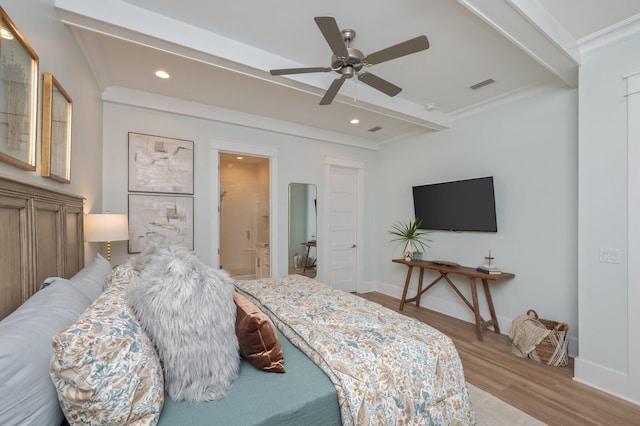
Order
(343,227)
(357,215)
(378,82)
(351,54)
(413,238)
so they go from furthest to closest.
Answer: (357,215) < (343,227) < (413,238) < (378,82) < (351,54)

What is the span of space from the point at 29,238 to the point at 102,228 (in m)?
1.11

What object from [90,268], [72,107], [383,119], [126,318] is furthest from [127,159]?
[383,119]

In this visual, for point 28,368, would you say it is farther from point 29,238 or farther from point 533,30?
point 533,30

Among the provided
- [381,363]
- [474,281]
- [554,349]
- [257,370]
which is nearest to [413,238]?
[474,281]

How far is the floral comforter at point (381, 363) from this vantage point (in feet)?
4.01

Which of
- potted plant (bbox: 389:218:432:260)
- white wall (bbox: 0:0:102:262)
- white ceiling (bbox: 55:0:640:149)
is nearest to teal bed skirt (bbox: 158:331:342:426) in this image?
white wall (bbox: 0:0:102:262)

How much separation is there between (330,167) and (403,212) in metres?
1.40

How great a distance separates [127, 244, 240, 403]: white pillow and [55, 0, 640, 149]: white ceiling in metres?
1.84

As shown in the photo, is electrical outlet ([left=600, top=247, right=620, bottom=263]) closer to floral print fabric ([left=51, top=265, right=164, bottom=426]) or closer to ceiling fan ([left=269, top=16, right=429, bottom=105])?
ceiling fan ([left=269, top=16, right=429, bottom=105])

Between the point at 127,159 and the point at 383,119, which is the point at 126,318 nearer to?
the point at 127,159

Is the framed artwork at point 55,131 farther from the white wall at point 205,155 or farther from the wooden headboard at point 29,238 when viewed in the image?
the white wall at point 205,155

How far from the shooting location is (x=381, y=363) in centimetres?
133

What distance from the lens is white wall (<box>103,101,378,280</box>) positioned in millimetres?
3047

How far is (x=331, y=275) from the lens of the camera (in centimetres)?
462
